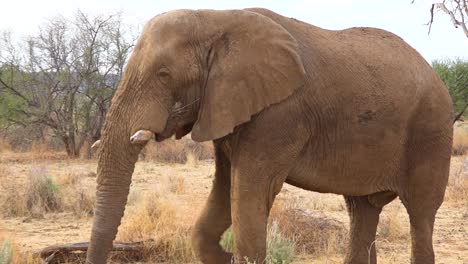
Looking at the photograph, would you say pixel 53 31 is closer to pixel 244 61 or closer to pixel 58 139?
pixel 58 139

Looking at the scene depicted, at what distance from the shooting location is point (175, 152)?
17328mm

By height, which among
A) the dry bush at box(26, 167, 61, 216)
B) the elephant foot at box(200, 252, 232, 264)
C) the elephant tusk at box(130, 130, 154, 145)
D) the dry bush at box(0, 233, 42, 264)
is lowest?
the dry bush at box(0, 233, 42, 264)

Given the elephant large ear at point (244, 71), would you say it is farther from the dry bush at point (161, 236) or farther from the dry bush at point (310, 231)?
the dry bush at point (310, 231)

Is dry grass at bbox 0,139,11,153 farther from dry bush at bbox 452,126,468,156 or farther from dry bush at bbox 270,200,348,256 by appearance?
dry bush at bbox 452,126,468,156

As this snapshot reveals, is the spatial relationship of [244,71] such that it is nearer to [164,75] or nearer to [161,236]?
[164,75]

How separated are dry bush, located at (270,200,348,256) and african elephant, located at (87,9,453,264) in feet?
6.17

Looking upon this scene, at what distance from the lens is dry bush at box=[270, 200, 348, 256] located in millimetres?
6820

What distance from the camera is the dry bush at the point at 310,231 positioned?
6.82 meters

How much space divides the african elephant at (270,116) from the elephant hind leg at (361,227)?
471 mm

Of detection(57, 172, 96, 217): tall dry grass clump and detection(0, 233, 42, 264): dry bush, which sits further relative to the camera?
detection(57, 172, 96, 217): tall dry grass clump

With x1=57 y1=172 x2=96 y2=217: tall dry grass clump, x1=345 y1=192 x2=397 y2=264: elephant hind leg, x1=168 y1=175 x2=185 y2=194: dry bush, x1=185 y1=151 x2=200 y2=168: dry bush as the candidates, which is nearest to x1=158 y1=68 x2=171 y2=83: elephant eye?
x1=345 y1=192 x2=397 y2=264: elephant hind leg

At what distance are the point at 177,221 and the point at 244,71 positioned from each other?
3435 millimetres

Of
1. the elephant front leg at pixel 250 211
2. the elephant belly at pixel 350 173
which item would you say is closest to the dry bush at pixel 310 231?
the elephant belly at pixel 350 173

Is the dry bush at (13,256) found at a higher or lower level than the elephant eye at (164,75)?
lower
